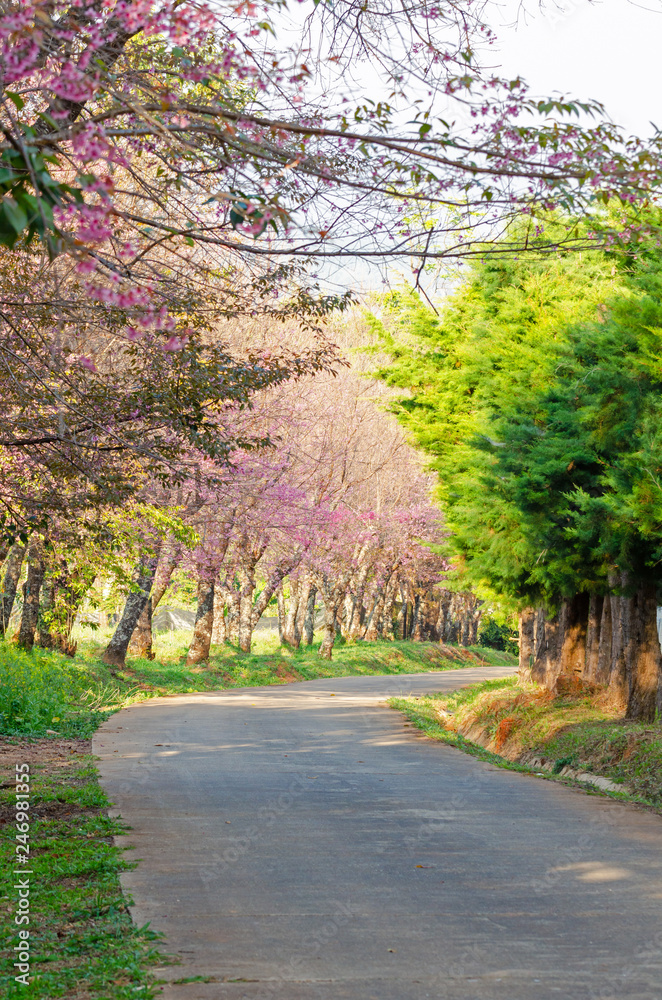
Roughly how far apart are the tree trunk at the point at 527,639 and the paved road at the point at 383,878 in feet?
42.0

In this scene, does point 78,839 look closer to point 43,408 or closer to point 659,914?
point 659,914

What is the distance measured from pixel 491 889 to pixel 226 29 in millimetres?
6349

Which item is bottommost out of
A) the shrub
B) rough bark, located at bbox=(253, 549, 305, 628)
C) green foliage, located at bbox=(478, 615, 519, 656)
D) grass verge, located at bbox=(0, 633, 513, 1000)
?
grass verge, located at bbox=(0, 633, 513, 1000)

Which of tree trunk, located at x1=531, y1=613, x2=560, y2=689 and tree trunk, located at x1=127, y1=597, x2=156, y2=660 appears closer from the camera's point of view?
tree trunk, located at x1=531, y1=613, x2=560, y2=689

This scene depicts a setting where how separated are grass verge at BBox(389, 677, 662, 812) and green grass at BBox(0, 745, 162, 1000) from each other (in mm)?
5887

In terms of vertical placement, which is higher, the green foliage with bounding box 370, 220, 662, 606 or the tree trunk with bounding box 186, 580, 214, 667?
the green foliage with bounding box 370, 220, 662, 606

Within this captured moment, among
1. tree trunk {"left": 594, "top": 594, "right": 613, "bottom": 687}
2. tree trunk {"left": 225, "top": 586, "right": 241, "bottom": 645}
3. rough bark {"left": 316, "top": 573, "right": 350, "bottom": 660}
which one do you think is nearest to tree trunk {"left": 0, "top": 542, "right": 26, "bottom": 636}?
tree trunk {"left": 594, "top": 594, "right": 613, "bottom": 687}

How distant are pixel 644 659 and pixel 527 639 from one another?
1166cm

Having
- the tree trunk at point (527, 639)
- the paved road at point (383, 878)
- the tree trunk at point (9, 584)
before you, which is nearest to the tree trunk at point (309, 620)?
the tree trunk at point (527, 639)

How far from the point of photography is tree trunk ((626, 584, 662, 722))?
14.9 m

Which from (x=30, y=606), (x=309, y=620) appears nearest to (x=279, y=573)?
(x=30, y=606)

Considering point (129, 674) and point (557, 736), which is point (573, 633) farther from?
point (129, 674)

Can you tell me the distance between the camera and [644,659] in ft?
49.8

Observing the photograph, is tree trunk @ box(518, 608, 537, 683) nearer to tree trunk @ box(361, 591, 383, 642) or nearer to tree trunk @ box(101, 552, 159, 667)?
tree trunk @ box(101, 552, 159, 667)
